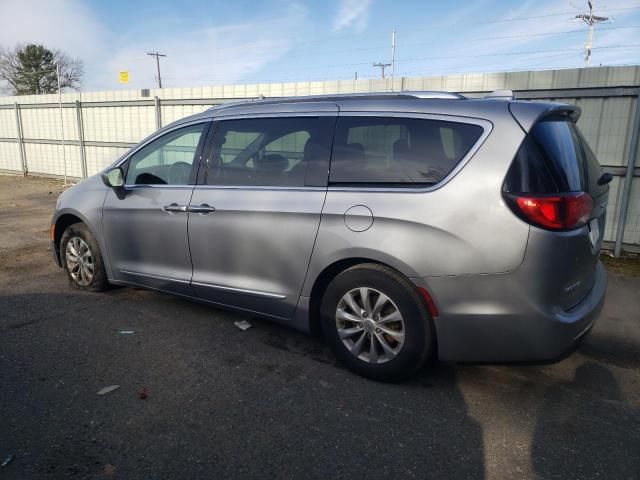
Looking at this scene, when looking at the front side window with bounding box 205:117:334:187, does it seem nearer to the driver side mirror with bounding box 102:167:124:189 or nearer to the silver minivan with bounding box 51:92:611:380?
the silver minivan with bounding box 51:92:611:380

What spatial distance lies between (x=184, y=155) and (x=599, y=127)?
18.2 feet

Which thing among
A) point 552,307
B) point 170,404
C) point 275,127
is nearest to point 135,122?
point 275,127

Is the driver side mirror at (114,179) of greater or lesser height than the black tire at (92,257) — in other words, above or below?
above

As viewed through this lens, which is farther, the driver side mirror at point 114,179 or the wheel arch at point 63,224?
the wheel arch at point 63,224

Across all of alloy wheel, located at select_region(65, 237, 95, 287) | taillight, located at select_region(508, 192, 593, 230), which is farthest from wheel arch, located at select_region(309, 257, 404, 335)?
alloy wheel, located at select_region(65, 237, 95, 287)

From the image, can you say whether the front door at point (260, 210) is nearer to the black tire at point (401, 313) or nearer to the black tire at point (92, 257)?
the black tire at point (401, 313)

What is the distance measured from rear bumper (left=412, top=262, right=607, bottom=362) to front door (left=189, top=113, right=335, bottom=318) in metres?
0.95

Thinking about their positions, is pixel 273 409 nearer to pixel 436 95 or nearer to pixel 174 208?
pixel 174 208

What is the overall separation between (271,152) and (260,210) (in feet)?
1.52

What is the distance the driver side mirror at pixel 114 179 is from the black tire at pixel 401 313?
2.31 meters

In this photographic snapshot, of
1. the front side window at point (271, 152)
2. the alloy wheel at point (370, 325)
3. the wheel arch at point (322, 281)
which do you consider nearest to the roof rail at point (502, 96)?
the front side window at point (271, 152)

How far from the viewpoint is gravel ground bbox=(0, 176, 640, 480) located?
2.40 meters

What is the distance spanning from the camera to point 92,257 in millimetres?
4723

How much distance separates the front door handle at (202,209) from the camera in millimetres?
3765
